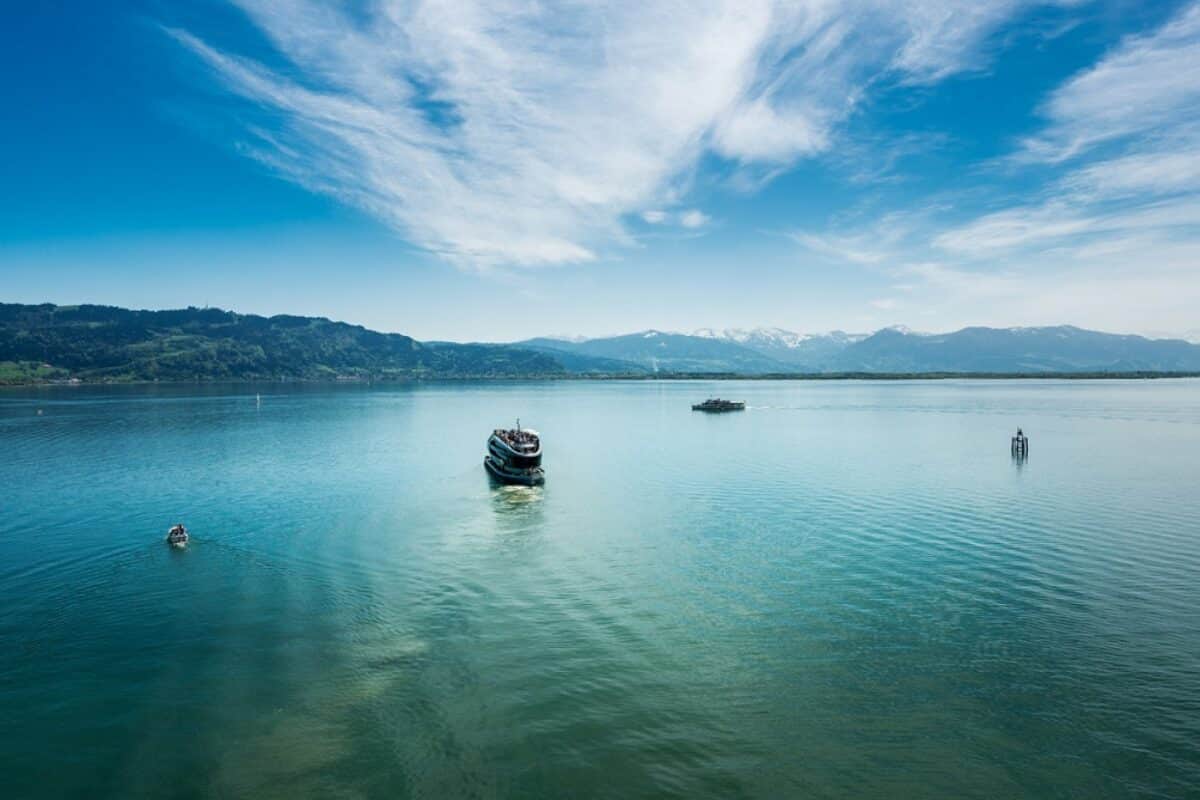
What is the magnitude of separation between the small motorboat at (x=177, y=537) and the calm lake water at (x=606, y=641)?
749 millimetres

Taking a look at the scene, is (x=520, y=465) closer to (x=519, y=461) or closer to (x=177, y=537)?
(x=519, y=461)

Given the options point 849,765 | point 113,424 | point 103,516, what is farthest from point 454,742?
point 113,424

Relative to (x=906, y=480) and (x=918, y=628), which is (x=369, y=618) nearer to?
(x=918, y=628)

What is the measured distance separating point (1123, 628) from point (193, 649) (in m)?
38.2

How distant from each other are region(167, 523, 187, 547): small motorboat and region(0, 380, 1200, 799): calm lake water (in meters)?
0.75

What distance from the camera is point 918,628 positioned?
2641 cm

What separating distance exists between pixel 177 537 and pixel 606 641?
32.2 metres

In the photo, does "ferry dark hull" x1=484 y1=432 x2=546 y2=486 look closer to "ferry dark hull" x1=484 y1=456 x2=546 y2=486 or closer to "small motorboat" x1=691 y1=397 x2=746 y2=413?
"ferry dark hull" x1=484 y1=456 x2=546 y2=486

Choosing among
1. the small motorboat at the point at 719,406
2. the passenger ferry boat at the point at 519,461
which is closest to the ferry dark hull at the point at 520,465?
the passenger ferry boat at the point at 519,461

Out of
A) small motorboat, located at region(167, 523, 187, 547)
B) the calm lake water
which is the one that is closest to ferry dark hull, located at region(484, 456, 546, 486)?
the calm lake water

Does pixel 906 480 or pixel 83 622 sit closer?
pixel 83 622

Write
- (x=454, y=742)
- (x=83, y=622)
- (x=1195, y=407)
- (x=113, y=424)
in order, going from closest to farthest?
(x=454, y=742) → (x=83, y=622) → (x=113, y=424) → (x=1195, y=407)

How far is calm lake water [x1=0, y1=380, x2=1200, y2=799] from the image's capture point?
17.6m

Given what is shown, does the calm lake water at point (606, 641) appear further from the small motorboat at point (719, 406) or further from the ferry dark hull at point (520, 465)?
the small motorboat at point (719, 406)
